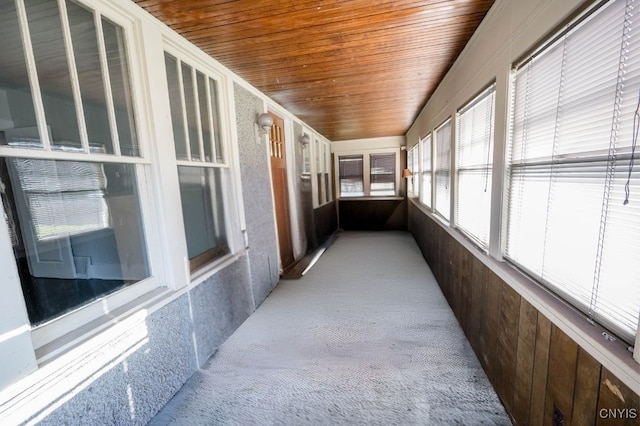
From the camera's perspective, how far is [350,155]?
7586 mm

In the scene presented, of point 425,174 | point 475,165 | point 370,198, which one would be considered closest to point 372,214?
point 370,198

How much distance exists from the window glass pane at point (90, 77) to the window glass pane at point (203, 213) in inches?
23.2

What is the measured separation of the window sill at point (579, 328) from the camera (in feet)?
2.60

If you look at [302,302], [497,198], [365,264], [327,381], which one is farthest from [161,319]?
[365,264]

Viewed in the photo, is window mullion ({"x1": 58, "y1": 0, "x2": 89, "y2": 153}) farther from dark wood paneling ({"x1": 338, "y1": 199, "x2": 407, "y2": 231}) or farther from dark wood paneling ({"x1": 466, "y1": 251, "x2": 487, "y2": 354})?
dark wood paneling ({"x1": 338, "y1": 199, "x2": 407, "y2": 231})

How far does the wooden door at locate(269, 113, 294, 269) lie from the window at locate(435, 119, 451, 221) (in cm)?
222

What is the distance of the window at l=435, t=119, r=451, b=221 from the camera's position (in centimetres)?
313

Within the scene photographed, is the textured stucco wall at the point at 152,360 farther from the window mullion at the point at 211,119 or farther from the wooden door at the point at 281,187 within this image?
the wooden door at the point at 281,187

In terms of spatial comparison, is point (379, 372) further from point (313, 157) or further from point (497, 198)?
point (313, 157)

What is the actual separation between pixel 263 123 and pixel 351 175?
487cm

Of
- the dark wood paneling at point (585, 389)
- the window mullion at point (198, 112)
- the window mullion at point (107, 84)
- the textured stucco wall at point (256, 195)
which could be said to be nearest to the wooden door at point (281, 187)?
the textured stucco wall at point (256, 195)

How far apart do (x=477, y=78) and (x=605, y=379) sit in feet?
6.54

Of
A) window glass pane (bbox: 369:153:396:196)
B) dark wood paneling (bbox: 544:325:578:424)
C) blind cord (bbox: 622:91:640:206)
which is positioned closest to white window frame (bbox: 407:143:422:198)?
window glass pane (bbox: 369:153:396:196)

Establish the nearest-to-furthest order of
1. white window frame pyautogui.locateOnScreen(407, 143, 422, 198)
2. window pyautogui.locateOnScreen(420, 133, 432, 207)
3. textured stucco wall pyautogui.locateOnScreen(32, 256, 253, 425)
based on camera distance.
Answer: textured stucco wall pyautogui.locateOnScreen(32, 256, 253, 425) < window pyautogui.locateOnScreen(420, 133, 432, 207) < white window frame pyautogui.locateOnScreen(407, 143, 422, 198)
